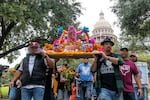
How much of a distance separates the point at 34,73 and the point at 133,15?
11.0 m

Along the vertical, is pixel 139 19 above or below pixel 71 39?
above

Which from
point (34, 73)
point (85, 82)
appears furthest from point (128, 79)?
point (85, 82)

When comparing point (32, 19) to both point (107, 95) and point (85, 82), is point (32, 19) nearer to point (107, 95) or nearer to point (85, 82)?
point (85, 82)

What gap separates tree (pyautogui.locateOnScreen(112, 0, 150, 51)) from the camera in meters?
15.3

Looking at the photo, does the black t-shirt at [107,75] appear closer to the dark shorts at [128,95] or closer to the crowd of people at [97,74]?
the crowd of people at [97,74]

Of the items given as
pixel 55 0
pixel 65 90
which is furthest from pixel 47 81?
pixel 55 0

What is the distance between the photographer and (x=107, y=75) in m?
5.40

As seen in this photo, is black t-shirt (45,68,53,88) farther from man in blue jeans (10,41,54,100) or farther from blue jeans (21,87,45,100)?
blue jeans (21,87,45,100)

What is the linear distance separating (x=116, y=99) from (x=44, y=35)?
657 inches

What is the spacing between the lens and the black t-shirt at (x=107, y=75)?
17.6ft

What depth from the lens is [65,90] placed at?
1120cm

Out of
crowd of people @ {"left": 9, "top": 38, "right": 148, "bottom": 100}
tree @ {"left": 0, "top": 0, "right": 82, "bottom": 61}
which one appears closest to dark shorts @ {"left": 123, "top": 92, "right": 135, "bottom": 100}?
crowd of people @ {"left": 9, "top": 38, "right": 148, "bottom": 100}

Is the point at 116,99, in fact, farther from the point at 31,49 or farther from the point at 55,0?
the point at 55,0

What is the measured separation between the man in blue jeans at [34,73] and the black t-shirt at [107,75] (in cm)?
94
